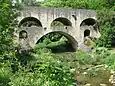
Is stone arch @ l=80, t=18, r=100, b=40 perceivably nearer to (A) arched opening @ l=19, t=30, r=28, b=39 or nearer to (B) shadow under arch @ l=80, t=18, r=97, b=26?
(B) shadow under arch @ l=80, t=18, r=97, b=26

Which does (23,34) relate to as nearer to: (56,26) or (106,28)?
(56,26)

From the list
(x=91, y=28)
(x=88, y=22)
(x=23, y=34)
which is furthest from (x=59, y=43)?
(x=23, y=34)

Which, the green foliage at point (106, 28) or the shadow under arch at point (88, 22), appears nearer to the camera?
the green foliage at point (106, 28)

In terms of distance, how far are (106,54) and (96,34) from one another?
6256 mm

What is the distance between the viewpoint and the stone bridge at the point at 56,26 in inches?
1289

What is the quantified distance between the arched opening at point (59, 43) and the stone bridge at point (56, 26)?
10.9 inches

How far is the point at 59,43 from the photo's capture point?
42.3 m

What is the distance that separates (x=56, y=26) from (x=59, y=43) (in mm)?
7568

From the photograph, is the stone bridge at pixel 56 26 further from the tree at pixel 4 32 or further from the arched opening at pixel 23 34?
the tree at pixel 4 32

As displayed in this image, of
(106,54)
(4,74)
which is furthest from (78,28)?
(4,74)

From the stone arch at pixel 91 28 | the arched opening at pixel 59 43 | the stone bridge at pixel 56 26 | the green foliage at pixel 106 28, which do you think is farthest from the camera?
the arched opening at pixel 59 43

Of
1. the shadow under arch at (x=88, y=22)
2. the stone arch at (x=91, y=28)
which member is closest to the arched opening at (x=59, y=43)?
the stone arch at (x=91, y=28)

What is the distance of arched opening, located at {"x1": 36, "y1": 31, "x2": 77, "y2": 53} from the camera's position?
3717 centimetres

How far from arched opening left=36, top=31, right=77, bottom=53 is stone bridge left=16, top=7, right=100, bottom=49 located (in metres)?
0.28
